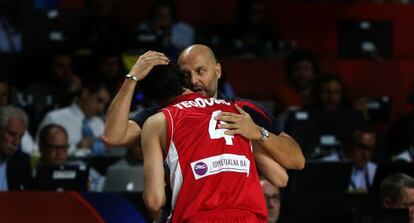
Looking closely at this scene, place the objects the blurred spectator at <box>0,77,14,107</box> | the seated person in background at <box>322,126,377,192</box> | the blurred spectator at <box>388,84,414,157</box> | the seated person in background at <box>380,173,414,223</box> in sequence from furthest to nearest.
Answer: the blurred spectator at <box>388,84,414,157</box>, the blurred spectator at <box>0,77,14,107</box>, the seated person in background at <box>322,126,377,192</box>, the seated person in background at <box>380,173,414,223</box>

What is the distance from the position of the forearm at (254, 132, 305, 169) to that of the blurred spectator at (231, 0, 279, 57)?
6.82 metres

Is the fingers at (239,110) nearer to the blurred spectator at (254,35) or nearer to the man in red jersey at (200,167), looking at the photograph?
the man in red jersey at (200,167)

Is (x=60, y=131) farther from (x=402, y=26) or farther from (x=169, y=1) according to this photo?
(x=402, y=26)

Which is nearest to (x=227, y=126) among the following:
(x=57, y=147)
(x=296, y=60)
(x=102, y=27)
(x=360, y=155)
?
(x=57, y=147)

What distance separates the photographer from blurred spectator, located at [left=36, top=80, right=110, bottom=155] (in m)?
10.4

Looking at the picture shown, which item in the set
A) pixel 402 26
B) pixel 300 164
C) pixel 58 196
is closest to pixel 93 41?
pixel 402 26

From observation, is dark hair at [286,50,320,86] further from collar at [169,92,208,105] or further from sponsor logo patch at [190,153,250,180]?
sponsor logo patch at [190,153,250,180]

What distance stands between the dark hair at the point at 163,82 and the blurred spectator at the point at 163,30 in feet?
20.7

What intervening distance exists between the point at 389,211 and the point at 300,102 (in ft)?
16.0

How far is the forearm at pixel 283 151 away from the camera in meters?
5.27

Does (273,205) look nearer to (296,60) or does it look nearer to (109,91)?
(109,91)

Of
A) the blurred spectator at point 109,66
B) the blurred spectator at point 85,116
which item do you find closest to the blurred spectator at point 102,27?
the blurred spectator at point 109,66

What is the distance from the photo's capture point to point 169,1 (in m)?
12.3

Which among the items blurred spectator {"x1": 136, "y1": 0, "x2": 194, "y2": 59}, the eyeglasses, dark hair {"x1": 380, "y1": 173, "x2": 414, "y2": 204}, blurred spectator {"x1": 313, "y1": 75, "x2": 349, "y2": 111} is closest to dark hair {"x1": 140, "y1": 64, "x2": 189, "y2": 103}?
dark hair {"x1": 380, "y1": 173, "x2": 414, "y2": 204}
